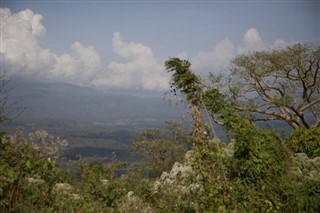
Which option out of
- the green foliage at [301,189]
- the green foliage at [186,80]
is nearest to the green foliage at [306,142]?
the green foliage at [301,189]

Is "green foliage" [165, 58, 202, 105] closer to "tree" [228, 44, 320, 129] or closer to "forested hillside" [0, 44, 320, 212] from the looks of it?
"forested hillside" [0, 44, 320, 212]

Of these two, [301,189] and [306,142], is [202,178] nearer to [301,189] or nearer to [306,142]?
[301,189]

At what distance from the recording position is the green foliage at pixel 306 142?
58.5 feet

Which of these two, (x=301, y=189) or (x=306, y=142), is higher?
(x=306, y=142)

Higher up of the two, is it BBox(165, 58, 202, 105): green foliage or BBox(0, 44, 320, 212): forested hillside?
BBox(165, 58, 202, 105): green foliage

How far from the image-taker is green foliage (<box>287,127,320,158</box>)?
17833mm

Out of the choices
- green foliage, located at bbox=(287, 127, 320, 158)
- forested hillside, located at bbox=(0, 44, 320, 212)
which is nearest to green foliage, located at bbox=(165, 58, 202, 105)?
forested hillside, located at bbox=(0, 44, 320, 212)

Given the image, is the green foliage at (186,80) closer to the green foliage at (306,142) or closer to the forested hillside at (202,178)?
the forested hillside at (202,178)

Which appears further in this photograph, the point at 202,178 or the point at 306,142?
the point at 306,142

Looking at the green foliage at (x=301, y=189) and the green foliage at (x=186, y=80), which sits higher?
the green foliage at (x=186, y=80)

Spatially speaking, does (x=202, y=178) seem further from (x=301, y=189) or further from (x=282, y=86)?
(x=282, y=86)

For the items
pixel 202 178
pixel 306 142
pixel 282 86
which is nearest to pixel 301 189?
pixel 202 178

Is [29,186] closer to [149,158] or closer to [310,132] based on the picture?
[310,132]

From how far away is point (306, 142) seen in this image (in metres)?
18.3
